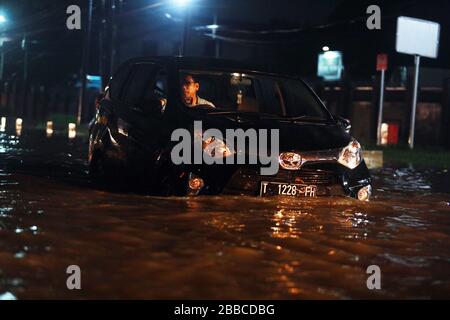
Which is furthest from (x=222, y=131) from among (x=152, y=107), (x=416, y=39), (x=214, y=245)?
(x=416, y=39)

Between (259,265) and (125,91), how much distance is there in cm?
490

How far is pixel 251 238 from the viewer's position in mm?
6211

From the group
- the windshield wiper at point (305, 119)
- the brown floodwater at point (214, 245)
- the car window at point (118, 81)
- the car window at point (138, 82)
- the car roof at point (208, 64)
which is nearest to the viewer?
the brown floodwater at point (214, 245)

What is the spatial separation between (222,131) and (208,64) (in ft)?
5.14

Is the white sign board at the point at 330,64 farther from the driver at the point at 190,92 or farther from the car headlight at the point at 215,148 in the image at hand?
the car headlight at the point at 215,148

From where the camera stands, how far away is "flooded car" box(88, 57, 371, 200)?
7.59 metres

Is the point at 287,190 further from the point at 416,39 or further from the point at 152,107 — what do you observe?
the point at 416,39

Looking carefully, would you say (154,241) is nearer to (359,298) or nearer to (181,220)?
(181,220)

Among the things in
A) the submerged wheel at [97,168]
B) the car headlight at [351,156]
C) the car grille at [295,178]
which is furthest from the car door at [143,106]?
the car headlight at [351,156]

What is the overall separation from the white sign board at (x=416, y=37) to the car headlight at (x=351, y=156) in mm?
14631

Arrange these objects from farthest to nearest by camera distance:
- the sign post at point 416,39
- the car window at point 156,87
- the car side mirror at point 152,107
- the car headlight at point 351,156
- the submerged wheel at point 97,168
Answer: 1. the sign post at point 416,39
2. the submerged wheel at point 97,168
3. the car window at point 156,87
4. the car side mirror at point 152,107
5. the car headlight at point 351,156

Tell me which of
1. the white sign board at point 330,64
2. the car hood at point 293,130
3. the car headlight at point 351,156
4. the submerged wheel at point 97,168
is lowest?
the submerged wheel at point 97,168

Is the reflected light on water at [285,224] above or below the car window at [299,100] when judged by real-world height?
below

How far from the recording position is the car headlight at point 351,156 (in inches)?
316
